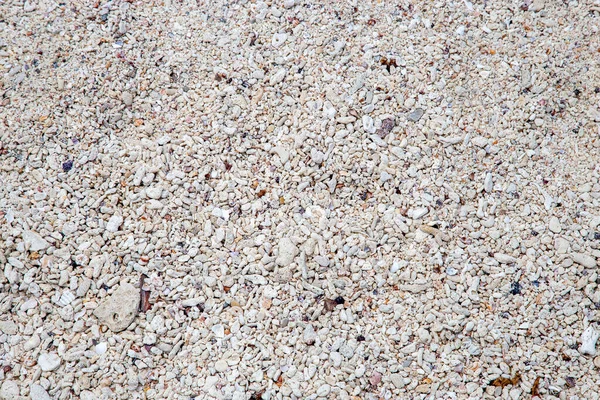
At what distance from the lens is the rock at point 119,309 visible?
85.7 inches

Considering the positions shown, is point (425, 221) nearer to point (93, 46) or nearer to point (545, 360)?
point (545, 360)

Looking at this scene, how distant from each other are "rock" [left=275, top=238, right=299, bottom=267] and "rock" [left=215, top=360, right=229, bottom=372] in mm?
458

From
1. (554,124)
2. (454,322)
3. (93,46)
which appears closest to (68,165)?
(93,46)

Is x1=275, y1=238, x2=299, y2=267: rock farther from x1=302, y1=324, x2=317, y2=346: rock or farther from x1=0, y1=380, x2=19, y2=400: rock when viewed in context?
x1=0, y1=380, x2=19, y2=400: rock

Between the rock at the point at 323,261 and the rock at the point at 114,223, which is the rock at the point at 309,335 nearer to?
the rock at the point at 323,261

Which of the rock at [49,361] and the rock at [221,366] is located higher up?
the rock at [221,366]

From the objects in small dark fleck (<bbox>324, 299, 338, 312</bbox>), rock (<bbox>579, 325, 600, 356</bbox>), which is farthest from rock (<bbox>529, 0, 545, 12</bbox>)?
small dark fleck (<bbox>324, 299, 338, 312</bbox>)

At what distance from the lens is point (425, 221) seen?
233 cm

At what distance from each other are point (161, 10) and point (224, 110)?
2.50 feet

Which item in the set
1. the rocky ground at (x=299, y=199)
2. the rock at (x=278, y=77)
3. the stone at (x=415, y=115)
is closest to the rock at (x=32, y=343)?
the rocky ground at (x=299, y=199)

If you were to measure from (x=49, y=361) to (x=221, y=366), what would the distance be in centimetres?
69

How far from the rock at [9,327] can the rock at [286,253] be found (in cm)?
111

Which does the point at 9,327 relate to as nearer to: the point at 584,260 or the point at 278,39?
the point at 278,39

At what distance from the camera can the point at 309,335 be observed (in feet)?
7.13
